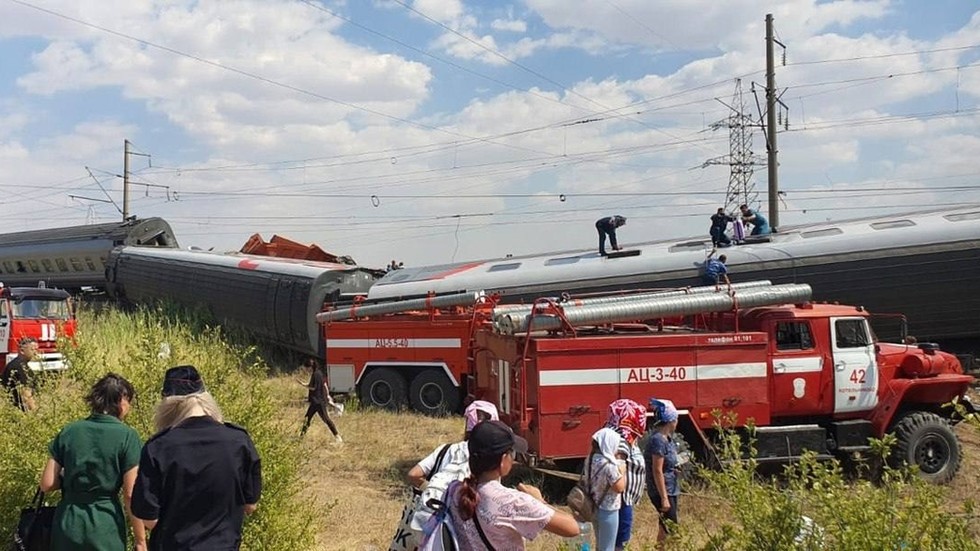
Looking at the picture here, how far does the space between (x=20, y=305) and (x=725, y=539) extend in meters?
15.7

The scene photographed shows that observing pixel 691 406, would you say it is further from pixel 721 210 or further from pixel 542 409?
pixel 721 210

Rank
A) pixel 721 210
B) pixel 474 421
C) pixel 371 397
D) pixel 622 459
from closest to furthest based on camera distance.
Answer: pixel 474 421, pixel 622 459, pixel 371 397, pixel 721 210

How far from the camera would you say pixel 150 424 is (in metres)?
5.59

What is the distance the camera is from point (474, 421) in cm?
456

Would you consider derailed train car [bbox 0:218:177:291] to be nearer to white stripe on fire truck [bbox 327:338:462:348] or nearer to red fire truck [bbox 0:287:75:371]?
red fire truck [bbox 0:287:75:371]

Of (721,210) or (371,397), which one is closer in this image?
(371,397)

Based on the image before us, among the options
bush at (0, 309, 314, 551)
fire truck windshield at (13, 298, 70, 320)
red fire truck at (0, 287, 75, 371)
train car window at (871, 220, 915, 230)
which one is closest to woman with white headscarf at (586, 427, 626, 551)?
bush at (0, 309, 314, 551)

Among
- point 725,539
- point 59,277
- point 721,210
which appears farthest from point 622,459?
point 59,277

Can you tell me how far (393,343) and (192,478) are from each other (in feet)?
36.9

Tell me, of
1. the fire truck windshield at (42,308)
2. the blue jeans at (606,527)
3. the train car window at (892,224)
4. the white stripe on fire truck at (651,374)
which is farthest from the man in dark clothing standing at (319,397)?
the train car window at (892,224)

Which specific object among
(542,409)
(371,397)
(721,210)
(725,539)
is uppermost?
(721,210)

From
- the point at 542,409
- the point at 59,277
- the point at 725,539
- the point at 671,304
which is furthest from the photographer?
the point at 59,277

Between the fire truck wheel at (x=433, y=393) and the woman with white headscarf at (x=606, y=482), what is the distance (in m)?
8.58

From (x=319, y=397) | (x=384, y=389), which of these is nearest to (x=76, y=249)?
(x=384, y=389)
